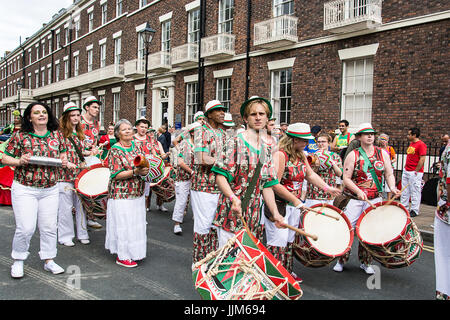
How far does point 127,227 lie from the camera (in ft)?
17.1

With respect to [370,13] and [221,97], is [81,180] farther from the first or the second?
[221,97]

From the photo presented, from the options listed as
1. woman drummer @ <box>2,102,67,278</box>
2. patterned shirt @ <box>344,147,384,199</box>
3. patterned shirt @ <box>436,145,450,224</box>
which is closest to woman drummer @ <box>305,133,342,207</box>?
patterned shirt @ <box>344,147,384,199</box>

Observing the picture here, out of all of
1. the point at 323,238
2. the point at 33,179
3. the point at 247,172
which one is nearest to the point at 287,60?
the point at 323,238

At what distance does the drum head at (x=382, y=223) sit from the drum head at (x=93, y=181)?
3.52 m

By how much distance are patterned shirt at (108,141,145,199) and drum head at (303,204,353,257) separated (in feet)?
7.41

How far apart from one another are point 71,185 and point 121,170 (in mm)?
1647

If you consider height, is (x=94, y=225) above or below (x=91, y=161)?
below

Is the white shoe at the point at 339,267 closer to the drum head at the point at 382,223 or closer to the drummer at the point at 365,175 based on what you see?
the drummer at the point at 365,175

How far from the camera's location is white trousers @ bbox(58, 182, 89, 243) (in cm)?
623

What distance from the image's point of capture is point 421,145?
9477 mm

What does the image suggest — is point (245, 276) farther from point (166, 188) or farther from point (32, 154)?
point (166, 188)

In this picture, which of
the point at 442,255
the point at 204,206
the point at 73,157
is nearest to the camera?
the point at 442,255

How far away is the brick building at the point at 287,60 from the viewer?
11.3 meters

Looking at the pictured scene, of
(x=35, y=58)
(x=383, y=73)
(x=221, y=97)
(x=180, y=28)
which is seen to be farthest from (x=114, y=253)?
(x=35, y=58)
